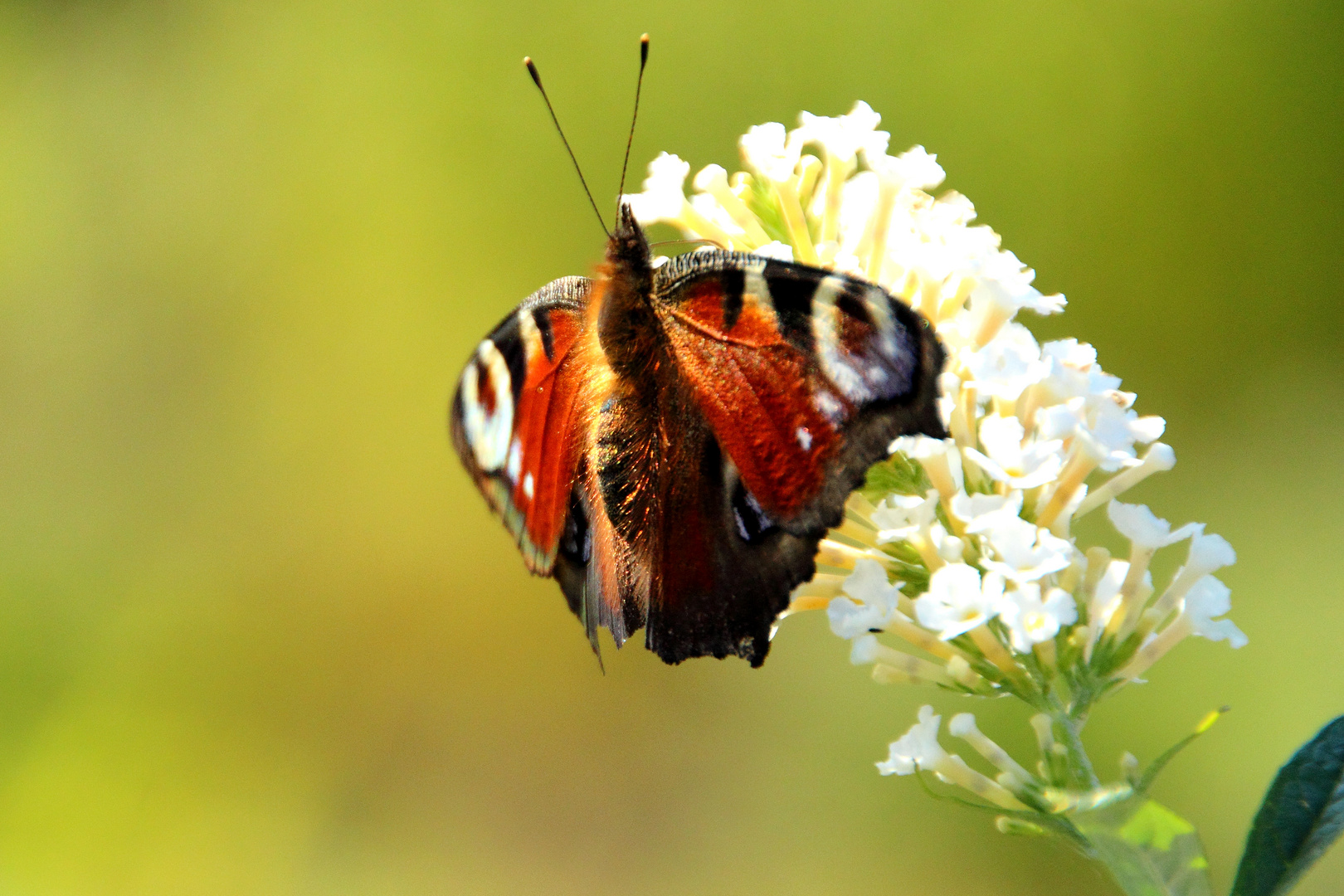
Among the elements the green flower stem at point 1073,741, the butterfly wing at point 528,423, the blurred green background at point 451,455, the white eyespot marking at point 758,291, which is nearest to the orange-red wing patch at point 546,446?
the butterfly wing at point 528,423

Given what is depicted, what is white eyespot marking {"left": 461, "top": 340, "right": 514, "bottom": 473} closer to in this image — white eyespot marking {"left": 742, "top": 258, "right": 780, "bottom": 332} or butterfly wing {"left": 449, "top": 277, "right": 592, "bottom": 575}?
butterfly wing {"left": 449, "top": 277, "right": 592, "bottom": 575}

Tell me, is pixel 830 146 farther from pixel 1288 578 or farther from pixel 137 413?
pixel 137 413

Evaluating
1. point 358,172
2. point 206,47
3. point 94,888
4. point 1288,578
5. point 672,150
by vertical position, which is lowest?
point 1288,578

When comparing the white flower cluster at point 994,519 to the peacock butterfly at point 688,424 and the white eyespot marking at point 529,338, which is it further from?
the white eyespot marking at point 529,338

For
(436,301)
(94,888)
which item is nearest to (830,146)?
(436,301)

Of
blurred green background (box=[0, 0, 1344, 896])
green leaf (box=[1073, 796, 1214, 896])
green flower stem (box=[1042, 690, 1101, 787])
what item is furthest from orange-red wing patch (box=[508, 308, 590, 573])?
blurred green background (box=[0, 0, 1344, 896])

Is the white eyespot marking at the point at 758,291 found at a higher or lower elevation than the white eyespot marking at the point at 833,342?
higher

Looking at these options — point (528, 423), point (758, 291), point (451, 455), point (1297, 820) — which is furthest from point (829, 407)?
point (451, 455)

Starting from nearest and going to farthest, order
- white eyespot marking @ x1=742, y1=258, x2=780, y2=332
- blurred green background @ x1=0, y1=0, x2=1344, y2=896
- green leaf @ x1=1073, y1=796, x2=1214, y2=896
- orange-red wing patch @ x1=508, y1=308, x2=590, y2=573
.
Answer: green leaf @ x1=1073, y1=796, x2=1214, y2=896, white eyespot marking @ x1=742, y1=258, x2=780, y2=332, orange-red wing patch @ x1=508, y1=308, x2=590, y2=573, blurred green background @ x1=0, y1=0, x2=1344, y2=896
